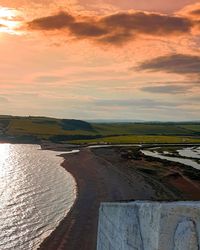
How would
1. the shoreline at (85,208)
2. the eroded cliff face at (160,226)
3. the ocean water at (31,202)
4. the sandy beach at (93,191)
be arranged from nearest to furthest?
the eroded cliff face at (160,226) → the shoreline at (85,208) → the sandy beach at (93,191) → the ocean water at (31,202)

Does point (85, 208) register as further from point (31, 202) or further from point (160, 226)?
point (160, 226)

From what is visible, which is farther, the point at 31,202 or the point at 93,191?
the point at 93,191

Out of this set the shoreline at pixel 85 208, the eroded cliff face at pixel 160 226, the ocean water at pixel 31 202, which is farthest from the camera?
the ocean water at pixel 31 202

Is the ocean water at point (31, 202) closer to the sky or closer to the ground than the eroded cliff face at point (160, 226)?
closer to the ground

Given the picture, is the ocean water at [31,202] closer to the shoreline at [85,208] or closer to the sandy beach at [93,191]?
the shoreline at [85,208]

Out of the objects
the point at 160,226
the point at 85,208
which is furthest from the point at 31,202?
the point at 160,226

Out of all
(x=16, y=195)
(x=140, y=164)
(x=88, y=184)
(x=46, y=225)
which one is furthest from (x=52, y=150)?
(x=46, y=225)

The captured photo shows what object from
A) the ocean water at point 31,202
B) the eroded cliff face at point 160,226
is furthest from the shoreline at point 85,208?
the eroded cliff face at point 160,226
